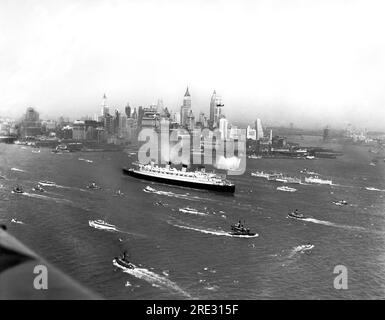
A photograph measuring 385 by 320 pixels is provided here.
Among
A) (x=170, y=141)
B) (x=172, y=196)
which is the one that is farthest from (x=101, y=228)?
(x=170, y=141)

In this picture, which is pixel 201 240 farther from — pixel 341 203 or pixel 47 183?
pixel 47 183

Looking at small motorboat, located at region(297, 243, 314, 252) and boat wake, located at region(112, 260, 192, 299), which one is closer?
boat wake, located at region(112, 260, 192, 299)

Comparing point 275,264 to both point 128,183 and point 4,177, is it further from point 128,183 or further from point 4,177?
point 4,177

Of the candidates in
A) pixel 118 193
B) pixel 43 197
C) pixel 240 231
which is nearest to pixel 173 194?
pixel 118 193

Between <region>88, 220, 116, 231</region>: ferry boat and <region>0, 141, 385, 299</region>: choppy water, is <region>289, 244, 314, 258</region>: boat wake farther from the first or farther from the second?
<region>88, 220, 116, 231</region>: ferry boat

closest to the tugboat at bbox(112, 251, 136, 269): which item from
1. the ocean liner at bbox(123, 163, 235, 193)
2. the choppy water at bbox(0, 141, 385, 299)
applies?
the choppy water at bbox(0, 141, 385, 299)
